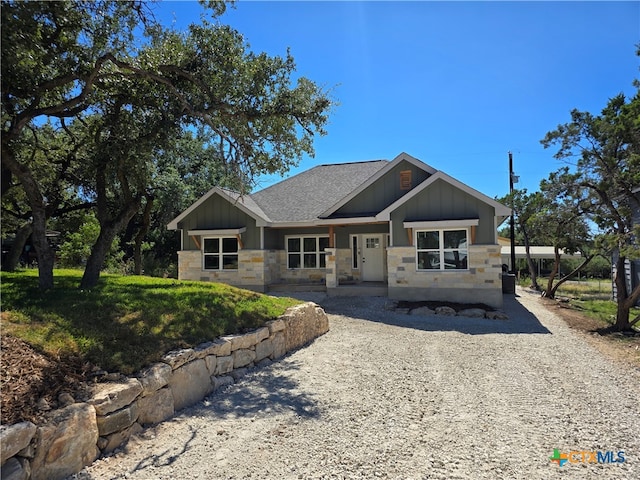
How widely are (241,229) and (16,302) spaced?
35.9 ft

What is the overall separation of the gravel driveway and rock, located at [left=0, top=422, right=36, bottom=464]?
2.00ft

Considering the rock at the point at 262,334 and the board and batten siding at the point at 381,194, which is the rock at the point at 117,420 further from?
the board and batten siding at the point at 381,194

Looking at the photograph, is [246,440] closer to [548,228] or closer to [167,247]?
[548,228]

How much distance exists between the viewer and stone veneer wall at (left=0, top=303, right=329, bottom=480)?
3.13 metres

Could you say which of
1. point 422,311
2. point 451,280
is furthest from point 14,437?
point 451,280

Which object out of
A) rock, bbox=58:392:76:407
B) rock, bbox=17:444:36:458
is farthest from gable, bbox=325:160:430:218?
rock, bbox=17:444:36:458

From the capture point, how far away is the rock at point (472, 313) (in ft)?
38.9

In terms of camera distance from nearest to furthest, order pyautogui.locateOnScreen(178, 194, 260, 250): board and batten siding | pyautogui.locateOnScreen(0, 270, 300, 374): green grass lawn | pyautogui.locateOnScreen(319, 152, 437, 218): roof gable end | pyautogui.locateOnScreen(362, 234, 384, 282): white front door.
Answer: pyautogui.locateOnScreen(0, 270, 300, 374): green grass lawn < pyautogui.locateOnScreen(319, 152, 437, 218): roof gable end < pyautogui.locateOnScreen(362, 234, 384, 282): white front door < pyautogui.locateOnScreen(178, 194, 260, 250): board and batten siding

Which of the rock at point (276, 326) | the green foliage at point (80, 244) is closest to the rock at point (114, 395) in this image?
the rock at point (276, 326)

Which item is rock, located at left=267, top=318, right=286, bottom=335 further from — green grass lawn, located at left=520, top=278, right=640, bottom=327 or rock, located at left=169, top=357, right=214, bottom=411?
green grass lawn, located at left=520, top=278, right=640, bottom=327

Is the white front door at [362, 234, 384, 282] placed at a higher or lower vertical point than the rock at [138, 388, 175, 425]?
higher

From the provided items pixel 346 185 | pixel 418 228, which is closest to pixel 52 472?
pixel 418 228

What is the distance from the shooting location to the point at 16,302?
587cm

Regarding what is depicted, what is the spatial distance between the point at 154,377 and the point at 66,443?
3.79 ft
